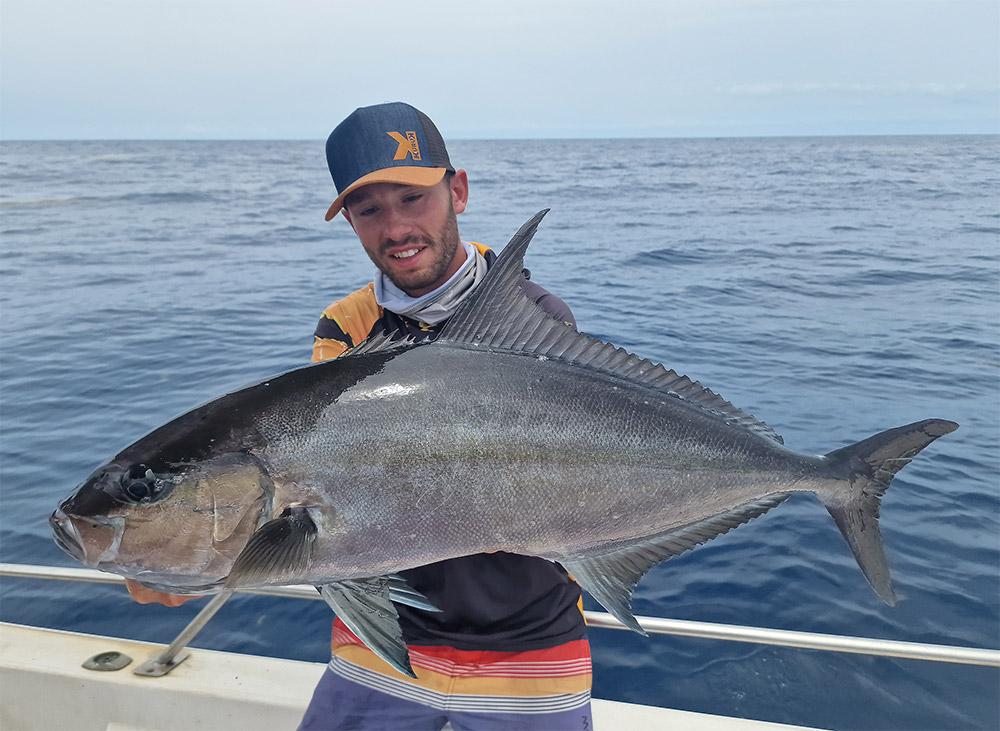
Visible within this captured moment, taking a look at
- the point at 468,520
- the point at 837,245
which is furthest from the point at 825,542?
the point at 837,245

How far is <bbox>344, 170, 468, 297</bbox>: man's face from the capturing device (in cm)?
267

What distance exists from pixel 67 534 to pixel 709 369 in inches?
341

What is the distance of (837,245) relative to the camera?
19.6 meters

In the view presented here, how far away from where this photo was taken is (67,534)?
1.84 metres

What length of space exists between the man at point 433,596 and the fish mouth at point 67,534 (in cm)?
99

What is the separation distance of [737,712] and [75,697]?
11.4 feet

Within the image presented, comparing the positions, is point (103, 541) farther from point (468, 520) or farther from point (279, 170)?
point (279, 170)

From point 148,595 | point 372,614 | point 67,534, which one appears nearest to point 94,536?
point 67,534

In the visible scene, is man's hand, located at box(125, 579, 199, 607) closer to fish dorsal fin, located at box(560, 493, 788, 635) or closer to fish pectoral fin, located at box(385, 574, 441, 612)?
fish pectoral fin, located at box(385, 574, 441, 612)

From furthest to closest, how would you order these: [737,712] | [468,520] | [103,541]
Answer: [737,712] → [468,520] → [103,541]

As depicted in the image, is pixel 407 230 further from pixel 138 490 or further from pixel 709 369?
pixel 709 369

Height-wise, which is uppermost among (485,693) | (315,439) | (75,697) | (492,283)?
(492,283)

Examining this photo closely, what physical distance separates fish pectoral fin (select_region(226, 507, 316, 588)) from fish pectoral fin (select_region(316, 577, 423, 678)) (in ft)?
0.48

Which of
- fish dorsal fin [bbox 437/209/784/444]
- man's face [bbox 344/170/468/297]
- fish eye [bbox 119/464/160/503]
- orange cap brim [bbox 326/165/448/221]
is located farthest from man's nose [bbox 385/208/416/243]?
fish eye [bbox 119/464/160/503]
